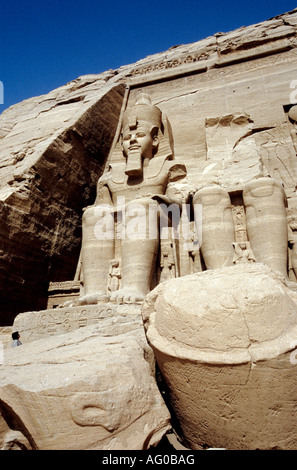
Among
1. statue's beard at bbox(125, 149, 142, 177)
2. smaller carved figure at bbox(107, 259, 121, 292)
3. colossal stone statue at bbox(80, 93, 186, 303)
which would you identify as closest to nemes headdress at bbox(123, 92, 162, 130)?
colossal stone statue at bbox(80, 93, 186, 303)

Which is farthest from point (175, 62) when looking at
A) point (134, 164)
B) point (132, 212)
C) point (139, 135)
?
point (132, 212)

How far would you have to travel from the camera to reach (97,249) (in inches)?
145

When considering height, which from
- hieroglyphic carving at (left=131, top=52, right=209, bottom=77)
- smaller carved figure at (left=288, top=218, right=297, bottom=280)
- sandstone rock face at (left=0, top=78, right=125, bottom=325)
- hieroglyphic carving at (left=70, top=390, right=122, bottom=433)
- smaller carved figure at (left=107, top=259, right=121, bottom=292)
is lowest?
hieroglyphic carving at (left=70, top=390, right=122, bottom=433)

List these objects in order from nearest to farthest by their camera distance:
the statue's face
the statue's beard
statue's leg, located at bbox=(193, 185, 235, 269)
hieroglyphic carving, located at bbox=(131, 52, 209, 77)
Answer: statue's leg, located at bbox=(193, 185, 235, 269), the statue's beard, the statue's face, hieroglyphic carving, located at bbox=(131, 52, 209, 77)

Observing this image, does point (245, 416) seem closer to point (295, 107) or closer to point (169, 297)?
point (169, 297)

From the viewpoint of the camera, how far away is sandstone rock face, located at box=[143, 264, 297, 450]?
121cm

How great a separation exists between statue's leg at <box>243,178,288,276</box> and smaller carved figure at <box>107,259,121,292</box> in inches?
59.9

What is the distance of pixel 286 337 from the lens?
1.24 meters

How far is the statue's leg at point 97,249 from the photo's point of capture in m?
3.55

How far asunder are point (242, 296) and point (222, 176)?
3053mm

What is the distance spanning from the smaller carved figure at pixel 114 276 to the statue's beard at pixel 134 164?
1383mm

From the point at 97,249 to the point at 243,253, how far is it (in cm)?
165

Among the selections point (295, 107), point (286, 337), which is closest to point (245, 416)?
point (286, 337)

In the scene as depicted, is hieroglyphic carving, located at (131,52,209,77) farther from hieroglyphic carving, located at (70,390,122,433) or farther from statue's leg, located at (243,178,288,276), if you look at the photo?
hieroglyphic carving, located at (70,390,122,433)
